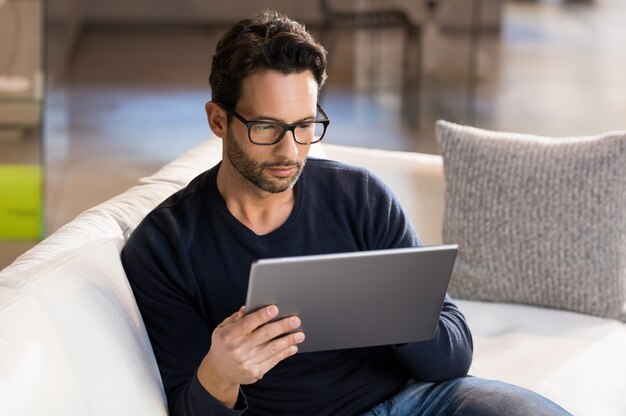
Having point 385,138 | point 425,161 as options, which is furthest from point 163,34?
point 425,161

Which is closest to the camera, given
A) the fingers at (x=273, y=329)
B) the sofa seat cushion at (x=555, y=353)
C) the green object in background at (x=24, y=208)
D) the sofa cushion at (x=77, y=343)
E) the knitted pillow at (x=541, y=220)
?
the sofa cushion at (x=77, y=343)

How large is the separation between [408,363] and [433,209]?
941 mm

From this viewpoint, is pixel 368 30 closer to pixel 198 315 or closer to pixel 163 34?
pixel 163 34

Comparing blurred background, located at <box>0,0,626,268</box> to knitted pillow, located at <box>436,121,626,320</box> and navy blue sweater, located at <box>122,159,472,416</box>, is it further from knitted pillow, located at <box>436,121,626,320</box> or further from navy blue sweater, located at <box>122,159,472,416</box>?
navy blue sweater, located at <box>122,159,472,416</box>

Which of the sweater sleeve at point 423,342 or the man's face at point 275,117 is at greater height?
the man's face at point 275,117

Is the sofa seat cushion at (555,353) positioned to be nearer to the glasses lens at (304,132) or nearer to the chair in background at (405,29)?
the glasses lens at (304,132)

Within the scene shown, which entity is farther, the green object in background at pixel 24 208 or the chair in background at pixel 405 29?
the chair in background at pixel 405 29

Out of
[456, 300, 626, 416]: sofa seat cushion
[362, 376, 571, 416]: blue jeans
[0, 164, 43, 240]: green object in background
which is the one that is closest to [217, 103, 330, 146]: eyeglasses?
[362, 376, 571, 416]: blue jeans

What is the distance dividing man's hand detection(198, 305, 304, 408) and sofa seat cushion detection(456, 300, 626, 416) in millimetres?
827

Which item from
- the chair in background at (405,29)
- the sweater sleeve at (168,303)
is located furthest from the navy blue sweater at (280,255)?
the chair in background at (405,29)

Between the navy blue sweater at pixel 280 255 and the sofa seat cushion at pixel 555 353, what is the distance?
15.8 inches

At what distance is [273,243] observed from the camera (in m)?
2.00

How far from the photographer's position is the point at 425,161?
2957 mm

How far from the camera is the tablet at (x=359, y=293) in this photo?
5.48 ft
